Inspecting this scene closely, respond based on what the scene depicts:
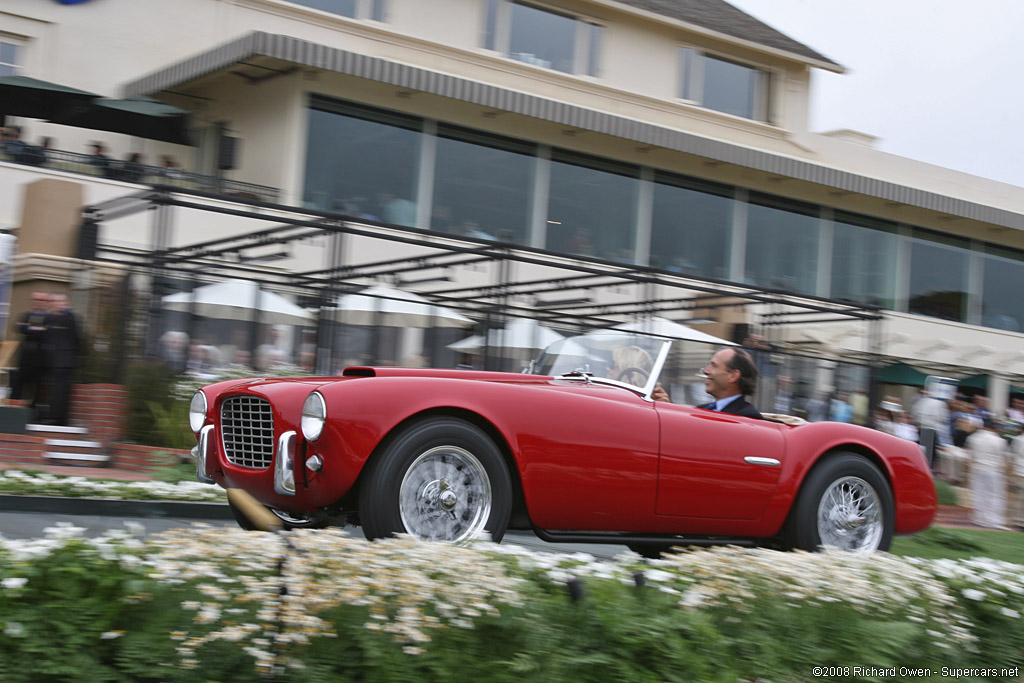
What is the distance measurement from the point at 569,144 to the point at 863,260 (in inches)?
381

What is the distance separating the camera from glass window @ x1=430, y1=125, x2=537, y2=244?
Answer: 20.6m

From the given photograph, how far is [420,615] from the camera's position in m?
3.37

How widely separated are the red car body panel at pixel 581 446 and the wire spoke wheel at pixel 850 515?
0.75 feet

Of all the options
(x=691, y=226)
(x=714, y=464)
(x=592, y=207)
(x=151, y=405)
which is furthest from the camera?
(x=691, y=226)

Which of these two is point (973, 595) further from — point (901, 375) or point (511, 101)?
point (901, 375)

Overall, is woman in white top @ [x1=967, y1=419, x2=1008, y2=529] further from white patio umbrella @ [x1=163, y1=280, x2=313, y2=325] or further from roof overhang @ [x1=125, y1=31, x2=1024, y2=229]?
roof overhang @ [x1=125, y1=31, x2=1024, y2=229]

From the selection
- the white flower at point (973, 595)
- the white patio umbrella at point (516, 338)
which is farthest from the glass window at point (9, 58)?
the white flower at point (973, 595)

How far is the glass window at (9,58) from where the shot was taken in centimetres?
1842

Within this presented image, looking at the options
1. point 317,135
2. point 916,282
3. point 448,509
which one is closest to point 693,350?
point 448,509

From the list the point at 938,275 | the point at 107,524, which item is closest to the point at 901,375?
the point at 938,275

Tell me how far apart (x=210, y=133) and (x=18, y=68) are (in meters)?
3.58

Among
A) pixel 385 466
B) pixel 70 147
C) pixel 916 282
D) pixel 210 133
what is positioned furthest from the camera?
pixel 916 282

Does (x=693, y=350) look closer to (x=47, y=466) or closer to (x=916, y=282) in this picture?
(x=47, y=466)

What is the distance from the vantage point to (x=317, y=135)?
1927cm
